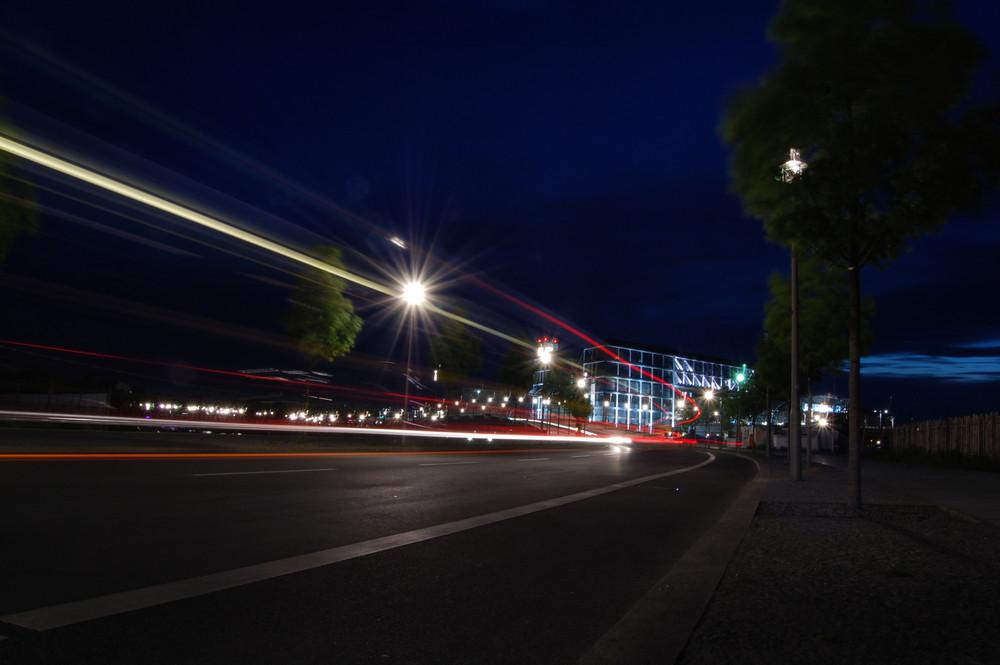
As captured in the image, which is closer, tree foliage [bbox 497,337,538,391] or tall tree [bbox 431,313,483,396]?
tall tree [bbox 431,313,483,396]

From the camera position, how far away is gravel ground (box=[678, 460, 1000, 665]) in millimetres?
3926

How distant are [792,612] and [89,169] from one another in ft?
71.0

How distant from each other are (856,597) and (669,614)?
1.56m

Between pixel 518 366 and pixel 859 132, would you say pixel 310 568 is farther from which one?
pixel 518 366

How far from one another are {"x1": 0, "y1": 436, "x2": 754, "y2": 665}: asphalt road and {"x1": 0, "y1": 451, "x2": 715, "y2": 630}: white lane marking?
0.02 metres

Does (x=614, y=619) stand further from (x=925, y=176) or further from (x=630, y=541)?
(x=925, y=176)

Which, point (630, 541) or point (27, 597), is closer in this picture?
point (27, 597)

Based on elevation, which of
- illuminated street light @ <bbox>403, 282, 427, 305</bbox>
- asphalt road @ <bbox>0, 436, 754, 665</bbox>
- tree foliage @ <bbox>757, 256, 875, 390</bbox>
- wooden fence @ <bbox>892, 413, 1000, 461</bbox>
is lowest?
asphalt road @ <bbox>0, 436, 754, 665</bbox>

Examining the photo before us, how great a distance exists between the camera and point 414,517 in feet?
29.9

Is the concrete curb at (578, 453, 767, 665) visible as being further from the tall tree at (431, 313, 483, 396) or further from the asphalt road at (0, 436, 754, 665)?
the tall tree at (431, 313, 483, 396)

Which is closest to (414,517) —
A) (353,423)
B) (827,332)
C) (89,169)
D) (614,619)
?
(614,619)

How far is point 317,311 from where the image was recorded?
2555 cm

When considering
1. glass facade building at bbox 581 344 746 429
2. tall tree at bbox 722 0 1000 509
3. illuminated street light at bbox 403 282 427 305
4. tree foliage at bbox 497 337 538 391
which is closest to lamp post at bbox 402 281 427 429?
illuminated street light at bbox 403 282 427 305

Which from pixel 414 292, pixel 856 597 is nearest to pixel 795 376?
pixel 856 597
